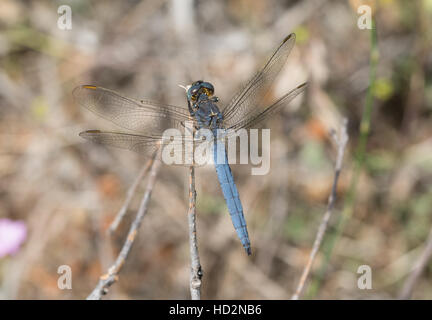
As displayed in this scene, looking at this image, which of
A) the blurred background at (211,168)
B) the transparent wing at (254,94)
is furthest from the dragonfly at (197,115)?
the blurred background at (211,168)

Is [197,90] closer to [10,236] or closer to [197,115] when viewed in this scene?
[197,115]

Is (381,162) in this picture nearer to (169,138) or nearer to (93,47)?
(169,138)

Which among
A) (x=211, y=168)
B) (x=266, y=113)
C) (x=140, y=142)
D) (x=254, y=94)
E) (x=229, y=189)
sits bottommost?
(x=229, y=189)

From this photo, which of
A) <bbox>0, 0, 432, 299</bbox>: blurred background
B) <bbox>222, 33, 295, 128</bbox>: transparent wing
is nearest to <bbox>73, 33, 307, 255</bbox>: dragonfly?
<bbox>222, 33, 295, 128</bbox>: transparent wing

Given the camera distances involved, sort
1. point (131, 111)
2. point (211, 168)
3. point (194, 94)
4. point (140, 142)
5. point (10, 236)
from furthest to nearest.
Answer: point (211, 168), point (10, 236), point (194, 94), point (131, 111), point (140, 142)

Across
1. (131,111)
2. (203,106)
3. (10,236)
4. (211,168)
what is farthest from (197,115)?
(10,236)

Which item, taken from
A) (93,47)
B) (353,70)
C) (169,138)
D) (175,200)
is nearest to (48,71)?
(93,47)

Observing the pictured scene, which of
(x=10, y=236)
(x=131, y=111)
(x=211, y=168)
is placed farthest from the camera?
(x=211, y=168)
